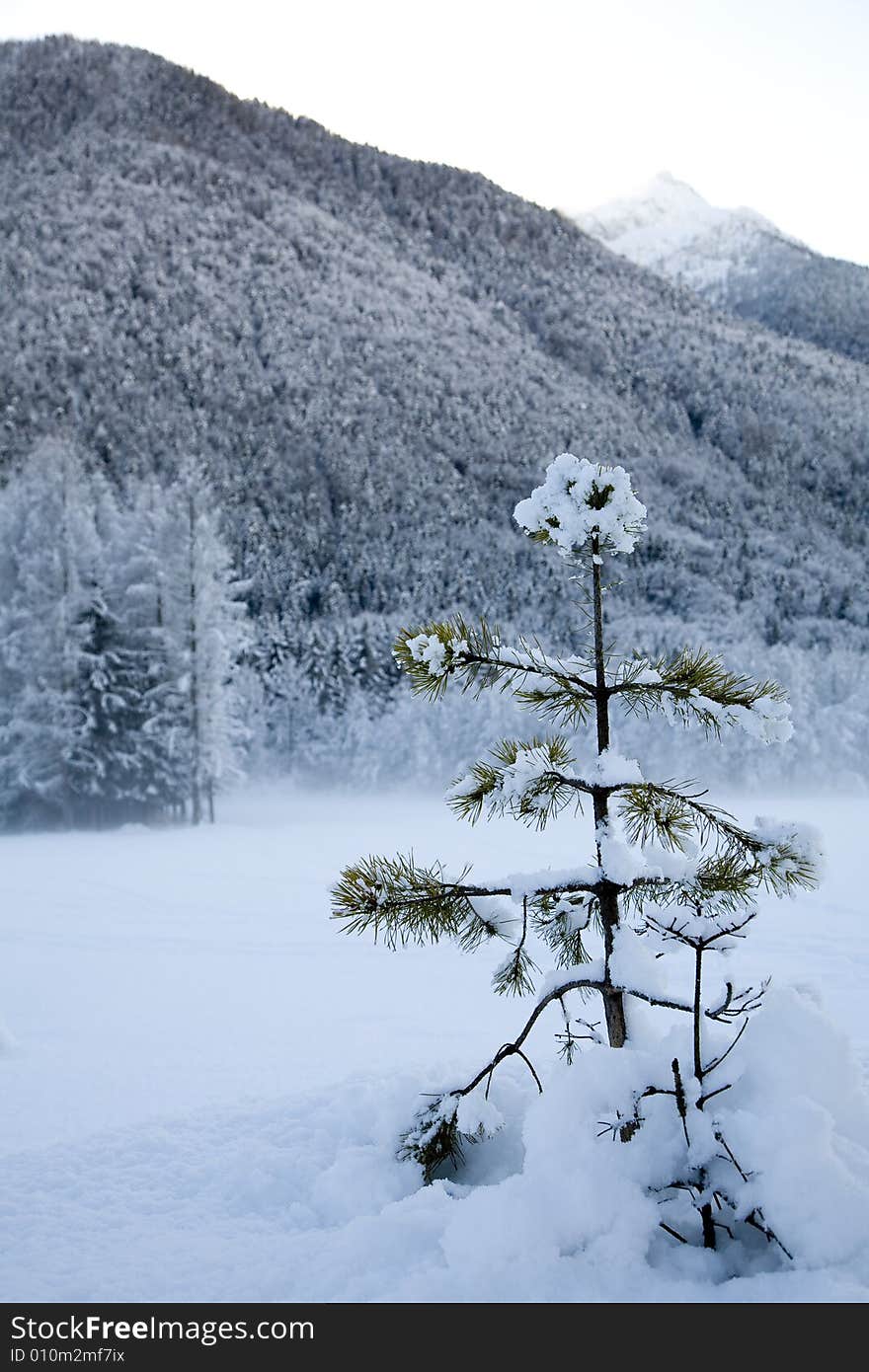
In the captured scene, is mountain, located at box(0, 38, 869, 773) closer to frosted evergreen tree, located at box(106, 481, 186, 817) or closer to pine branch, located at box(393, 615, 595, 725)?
frosted evergreen tree, located at box(106, 481, 186, 817)

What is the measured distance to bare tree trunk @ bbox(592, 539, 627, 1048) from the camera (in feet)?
11.8

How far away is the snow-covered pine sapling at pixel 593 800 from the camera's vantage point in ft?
11.2

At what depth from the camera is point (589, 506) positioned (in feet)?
11.7

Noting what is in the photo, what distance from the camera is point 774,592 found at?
64938mm

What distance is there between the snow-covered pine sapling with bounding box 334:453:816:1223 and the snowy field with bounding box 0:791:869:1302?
0.40 metres

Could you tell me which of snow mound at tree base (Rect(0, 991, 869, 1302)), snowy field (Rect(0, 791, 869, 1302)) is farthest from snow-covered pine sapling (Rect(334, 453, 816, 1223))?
snowy field (Rect(0, 791, 869, 1302))

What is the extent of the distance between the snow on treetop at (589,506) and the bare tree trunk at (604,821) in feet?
0.29

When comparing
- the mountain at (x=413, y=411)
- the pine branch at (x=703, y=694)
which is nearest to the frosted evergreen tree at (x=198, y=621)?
the mountain at (x=413, y=411)

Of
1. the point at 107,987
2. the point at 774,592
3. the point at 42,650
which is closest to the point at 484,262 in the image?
the point at 774,592

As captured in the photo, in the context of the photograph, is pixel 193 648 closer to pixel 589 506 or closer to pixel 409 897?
pixel 409 897

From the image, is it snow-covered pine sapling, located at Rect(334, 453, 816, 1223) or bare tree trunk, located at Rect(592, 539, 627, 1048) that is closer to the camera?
snow-covered pine sapling, located at Rect(334, 453, 816, 1223)

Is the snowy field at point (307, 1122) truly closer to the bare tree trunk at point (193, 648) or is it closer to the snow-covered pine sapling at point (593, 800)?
the snow-covered pine sapling at point (593, 800)

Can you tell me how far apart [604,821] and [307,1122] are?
2.39 m
